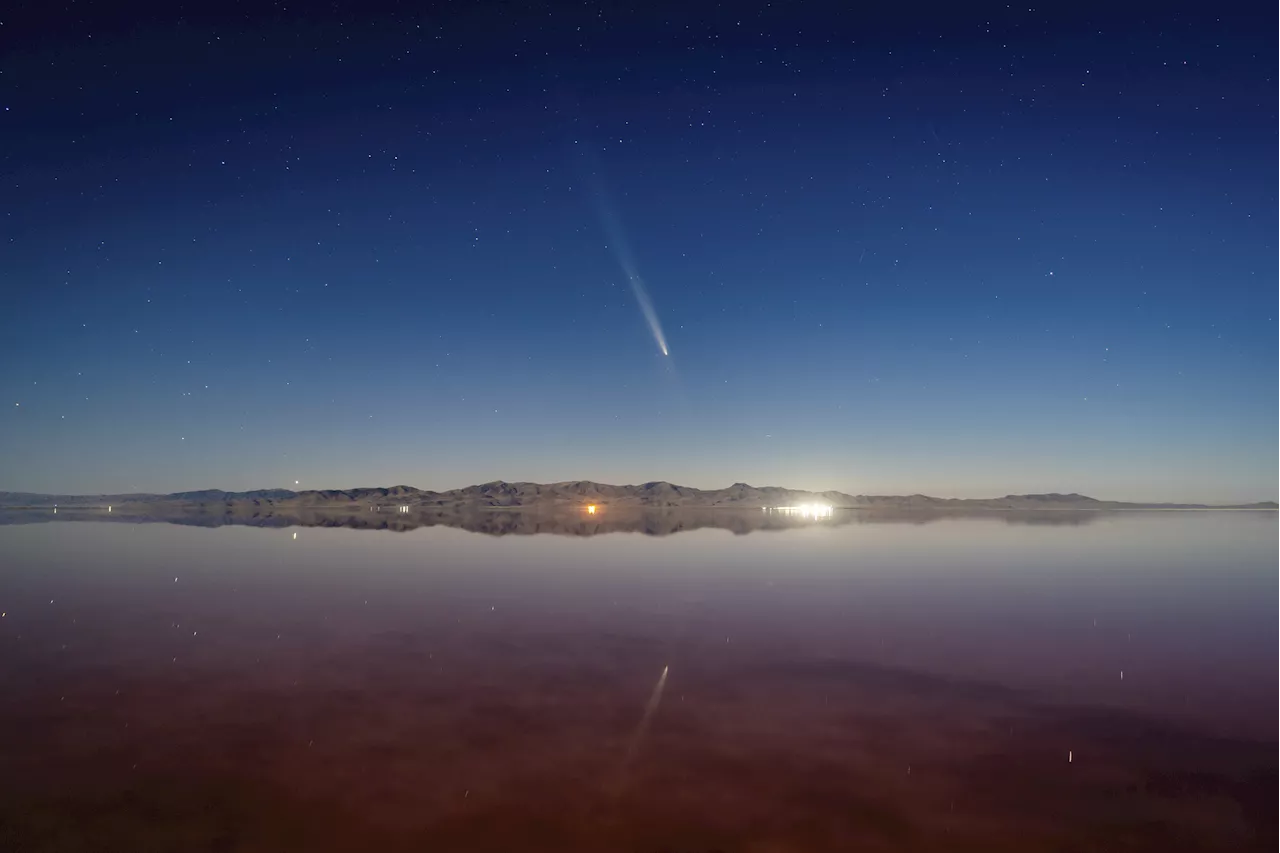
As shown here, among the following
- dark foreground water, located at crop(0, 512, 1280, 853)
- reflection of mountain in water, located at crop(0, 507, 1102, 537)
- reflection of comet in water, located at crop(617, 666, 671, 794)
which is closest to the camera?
dark foreground water, located at crop(0, 512, 1280, 853)

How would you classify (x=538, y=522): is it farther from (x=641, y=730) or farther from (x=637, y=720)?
(x=641, y=730)

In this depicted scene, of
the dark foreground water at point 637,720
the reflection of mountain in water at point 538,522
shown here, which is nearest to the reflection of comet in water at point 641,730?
the dark foreground water at point 637,720

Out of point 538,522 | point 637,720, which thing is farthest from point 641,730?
point 538,522

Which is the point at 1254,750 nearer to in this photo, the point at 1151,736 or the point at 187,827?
the point at 1151,736

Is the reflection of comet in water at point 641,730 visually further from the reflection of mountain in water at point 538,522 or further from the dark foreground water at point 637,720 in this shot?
the reflection of mountain in water at point 538,522

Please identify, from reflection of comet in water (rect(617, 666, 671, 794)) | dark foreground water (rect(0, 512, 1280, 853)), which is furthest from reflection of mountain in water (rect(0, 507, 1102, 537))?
reflection of comet in water (rect(617, 666, 671, 794))

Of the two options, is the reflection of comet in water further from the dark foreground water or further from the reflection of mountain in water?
the reflection of mountain in water
